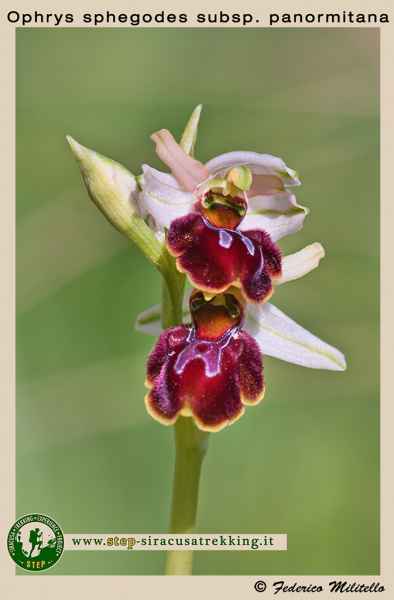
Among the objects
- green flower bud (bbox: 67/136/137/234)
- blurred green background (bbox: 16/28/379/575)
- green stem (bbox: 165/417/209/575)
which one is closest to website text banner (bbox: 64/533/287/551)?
green stem (bbox: 165/417/209/575)

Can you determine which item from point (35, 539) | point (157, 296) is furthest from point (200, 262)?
point (157, 296)

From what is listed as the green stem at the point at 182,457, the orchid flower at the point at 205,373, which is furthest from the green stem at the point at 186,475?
the orchid flower at the point at 205,373

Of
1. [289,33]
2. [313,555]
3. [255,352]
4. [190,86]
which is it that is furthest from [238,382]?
[289,33]

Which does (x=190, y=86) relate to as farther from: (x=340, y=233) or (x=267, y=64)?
(x=340, y=233)

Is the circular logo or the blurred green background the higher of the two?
the blurred green background

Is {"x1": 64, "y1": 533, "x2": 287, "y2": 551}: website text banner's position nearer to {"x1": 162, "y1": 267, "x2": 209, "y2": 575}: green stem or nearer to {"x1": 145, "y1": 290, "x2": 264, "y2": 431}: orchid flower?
{"x1": 162, "y1": 267, "x2": 209, "y2": 575}: green stem

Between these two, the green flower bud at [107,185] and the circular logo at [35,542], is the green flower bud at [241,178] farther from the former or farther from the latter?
the circular logo at [35,542]

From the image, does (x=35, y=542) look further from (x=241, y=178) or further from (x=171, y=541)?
(x=241, y=178)
